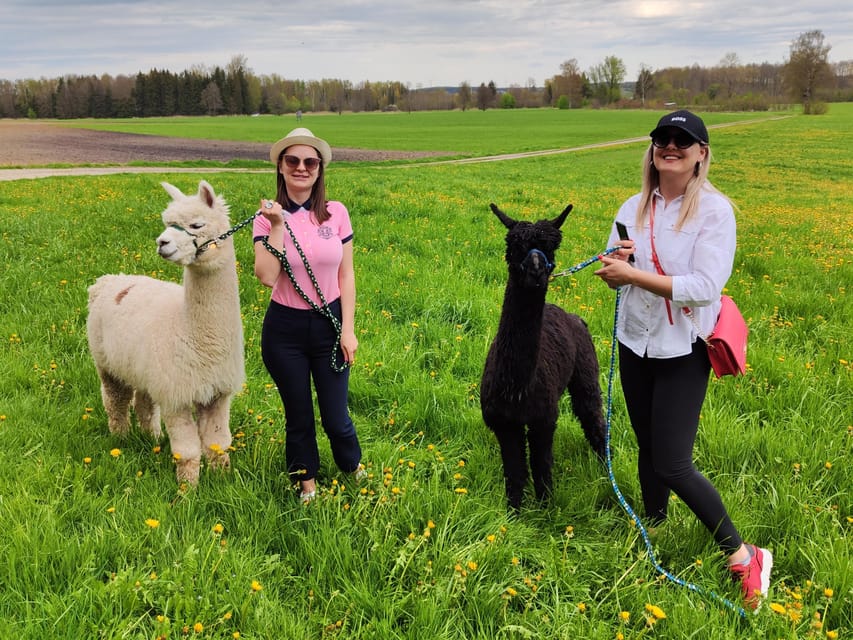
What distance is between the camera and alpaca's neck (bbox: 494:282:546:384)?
9.91 ft

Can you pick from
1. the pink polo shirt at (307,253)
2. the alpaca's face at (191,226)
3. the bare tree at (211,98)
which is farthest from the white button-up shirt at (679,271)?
the bare tree at (211,98)

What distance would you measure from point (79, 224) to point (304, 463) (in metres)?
8.68

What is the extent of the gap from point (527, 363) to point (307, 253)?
4.38 ft

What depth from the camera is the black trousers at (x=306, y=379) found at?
121 inches

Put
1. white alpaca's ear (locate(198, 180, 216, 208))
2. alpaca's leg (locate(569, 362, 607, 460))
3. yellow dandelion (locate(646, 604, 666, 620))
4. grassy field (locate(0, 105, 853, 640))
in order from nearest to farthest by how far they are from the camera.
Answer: yellow dandelion (locate(646, 604, 666, 620)) < grassy field (locate(0, 105, 853, 640)) < white alpaca's ear (locate(198, 180, 216, 208)) < alpaca's leg (locate(569, 362, 607, 460))

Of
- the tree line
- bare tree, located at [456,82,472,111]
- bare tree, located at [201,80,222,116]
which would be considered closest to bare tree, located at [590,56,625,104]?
the tree line

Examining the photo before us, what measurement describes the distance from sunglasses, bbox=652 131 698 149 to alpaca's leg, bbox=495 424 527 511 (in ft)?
5.47

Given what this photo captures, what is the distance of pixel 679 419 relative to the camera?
8.80 feet

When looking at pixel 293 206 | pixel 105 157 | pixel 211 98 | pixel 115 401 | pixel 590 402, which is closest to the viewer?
pixel 293 206

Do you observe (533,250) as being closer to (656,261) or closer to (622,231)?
(622,231)

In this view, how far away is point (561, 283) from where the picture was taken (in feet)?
24.3

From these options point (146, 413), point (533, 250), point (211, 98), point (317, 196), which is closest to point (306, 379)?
point (317, 196)

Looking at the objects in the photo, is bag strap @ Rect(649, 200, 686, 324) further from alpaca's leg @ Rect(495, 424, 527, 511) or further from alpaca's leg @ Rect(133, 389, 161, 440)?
alpaca's leg @ Rect(133, 389, 161, 440)

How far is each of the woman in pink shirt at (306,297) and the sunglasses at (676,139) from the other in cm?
168
